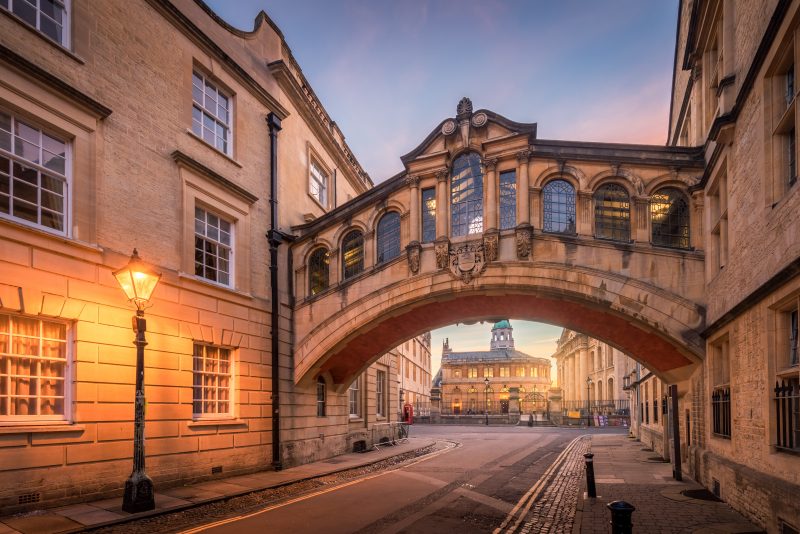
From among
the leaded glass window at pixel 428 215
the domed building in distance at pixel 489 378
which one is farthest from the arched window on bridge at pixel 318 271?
the domed building in distance at pixel 489 378

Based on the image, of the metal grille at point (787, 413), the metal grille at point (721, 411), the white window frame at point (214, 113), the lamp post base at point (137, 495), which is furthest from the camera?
the white window frame at point (214, 113)

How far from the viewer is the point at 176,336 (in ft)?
41.2

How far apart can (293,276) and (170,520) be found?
9.64m

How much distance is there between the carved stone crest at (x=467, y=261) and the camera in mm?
15594

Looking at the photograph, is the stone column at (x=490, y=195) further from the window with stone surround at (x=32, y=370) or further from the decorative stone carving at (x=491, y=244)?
the window with stone surround at (x=32, y=370)

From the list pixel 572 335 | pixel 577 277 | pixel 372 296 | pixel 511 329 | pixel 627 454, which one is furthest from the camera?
pixel 511 329

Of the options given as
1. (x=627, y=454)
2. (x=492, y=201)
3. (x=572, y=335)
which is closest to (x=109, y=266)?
(x=492, y=201)

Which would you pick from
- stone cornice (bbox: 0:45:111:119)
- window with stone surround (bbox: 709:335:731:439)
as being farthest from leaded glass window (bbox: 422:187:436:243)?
stone cornice (bbox: 0:45:111:119)

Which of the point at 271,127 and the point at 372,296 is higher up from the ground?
the point at 271,127

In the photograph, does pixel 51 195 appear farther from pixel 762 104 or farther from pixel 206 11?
pixel 762 104

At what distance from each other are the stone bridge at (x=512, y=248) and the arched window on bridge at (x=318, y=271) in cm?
4

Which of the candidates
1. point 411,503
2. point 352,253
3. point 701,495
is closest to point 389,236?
point 352,253

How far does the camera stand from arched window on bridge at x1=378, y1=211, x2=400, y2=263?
680 inches

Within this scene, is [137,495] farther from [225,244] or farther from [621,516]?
[621,516]
